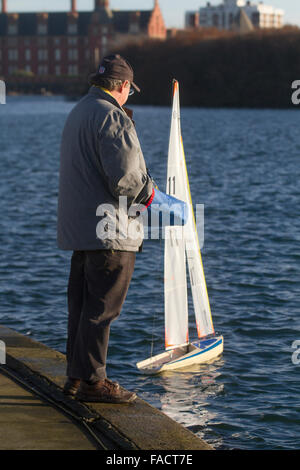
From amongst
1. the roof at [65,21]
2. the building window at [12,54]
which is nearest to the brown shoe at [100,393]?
the roof at [65,21]

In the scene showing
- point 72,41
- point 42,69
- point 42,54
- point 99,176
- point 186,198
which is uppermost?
point 72,41

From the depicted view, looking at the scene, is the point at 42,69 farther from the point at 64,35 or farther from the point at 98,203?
the point at 98,203

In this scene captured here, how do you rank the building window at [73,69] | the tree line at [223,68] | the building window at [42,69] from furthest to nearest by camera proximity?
the building window at [42,69], the building window at [73,69], the tree line at [223,68]

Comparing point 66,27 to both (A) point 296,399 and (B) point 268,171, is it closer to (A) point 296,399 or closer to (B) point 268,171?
(B) point 268,171

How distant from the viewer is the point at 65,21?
494 feet

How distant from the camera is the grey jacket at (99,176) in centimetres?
479

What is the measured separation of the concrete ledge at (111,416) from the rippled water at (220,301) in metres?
1.21

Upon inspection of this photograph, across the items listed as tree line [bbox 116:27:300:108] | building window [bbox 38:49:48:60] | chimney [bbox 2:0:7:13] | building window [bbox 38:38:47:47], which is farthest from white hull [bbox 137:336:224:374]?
chimney [bbox 2:0:7:13]

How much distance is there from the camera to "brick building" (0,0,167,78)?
14375 cm

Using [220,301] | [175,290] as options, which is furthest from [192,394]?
[220,301]

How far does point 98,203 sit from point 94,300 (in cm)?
61

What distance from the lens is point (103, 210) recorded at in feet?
16.3

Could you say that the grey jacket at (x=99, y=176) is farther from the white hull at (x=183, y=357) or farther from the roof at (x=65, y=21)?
the roof at (x=65, y=21)
